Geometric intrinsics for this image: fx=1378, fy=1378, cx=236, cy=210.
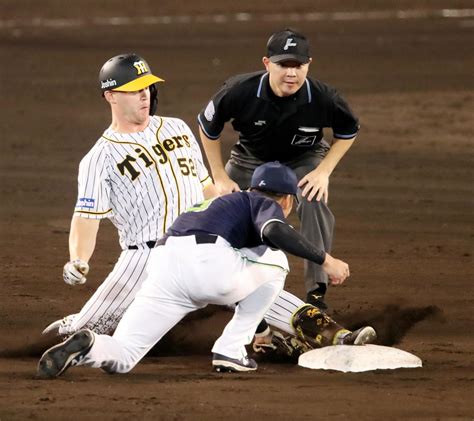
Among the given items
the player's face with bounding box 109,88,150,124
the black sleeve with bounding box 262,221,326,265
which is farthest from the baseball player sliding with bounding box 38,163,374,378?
the player's face with bounding box 109,88,150,124

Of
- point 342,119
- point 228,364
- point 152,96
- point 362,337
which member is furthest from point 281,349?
point 152,96

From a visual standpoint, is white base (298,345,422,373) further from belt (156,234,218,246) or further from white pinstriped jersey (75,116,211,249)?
white pinstriped jersey (75,116,211,249)

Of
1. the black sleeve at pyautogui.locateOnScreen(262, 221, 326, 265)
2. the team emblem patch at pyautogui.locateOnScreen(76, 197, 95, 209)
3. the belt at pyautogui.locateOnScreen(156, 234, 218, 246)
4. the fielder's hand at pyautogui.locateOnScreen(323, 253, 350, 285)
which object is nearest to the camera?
the black sleeve at pyautogui.locateOnScreen(262, 221, 326, 265)

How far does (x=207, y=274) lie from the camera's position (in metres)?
7.25

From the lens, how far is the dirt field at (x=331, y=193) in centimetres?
692

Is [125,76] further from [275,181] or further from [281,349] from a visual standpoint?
[281,349]

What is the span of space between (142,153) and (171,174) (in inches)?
8.7

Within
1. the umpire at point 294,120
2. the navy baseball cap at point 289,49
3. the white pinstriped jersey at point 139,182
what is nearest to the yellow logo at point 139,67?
the white pinstriped jersey at point 139,182

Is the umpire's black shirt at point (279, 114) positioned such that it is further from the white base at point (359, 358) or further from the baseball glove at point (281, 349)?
the white base at point (359, 358)

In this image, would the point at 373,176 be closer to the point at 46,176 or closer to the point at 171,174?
the point at 46,176

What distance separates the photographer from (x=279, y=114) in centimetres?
877

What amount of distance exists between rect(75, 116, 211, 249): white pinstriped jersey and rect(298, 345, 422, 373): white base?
1.25m

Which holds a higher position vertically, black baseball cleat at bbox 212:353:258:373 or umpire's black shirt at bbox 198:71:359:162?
umpire's black shirt at bbox 198:71:359:162

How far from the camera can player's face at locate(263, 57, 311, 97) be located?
8570 mm
